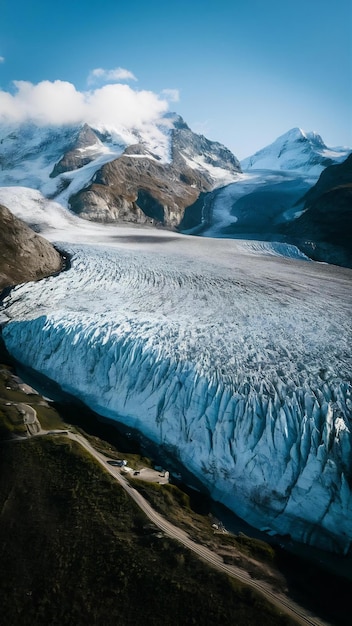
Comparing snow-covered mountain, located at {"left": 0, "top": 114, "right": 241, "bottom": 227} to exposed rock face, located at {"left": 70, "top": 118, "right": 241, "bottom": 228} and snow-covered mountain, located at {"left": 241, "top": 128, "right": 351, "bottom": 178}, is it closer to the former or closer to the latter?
exposed rock face, located at {"left": 70, "top": 118, "right": 241, "bottom": 228}

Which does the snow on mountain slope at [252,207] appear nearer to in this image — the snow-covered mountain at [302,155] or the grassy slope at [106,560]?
the snow-covered mountain at [302,155]

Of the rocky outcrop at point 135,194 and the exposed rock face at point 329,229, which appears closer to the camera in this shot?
the exposed rock face at point 329,229

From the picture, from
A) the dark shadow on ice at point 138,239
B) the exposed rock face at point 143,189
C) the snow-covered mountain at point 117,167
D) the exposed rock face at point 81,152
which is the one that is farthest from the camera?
the exposed rock face at point 81,152

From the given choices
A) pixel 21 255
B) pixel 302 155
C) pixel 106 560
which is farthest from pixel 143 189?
pixel 302 155

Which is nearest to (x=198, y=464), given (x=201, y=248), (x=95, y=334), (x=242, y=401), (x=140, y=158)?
(x=242, y=401)

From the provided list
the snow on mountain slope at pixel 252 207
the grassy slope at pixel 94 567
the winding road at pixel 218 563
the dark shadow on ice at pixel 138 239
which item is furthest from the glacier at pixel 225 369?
the snow on mountain slope at pixel 252 207

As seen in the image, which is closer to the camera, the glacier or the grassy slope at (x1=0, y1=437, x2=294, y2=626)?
the grassy slope at (x1=0, y1=437, x2=294, y2=626)

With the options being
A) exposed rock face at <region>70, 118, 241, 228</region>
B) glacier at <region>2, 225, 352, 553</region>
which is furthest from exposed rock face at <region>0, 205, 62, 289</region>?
exposed rock face at <region>70, 118, 241, 228</region>
